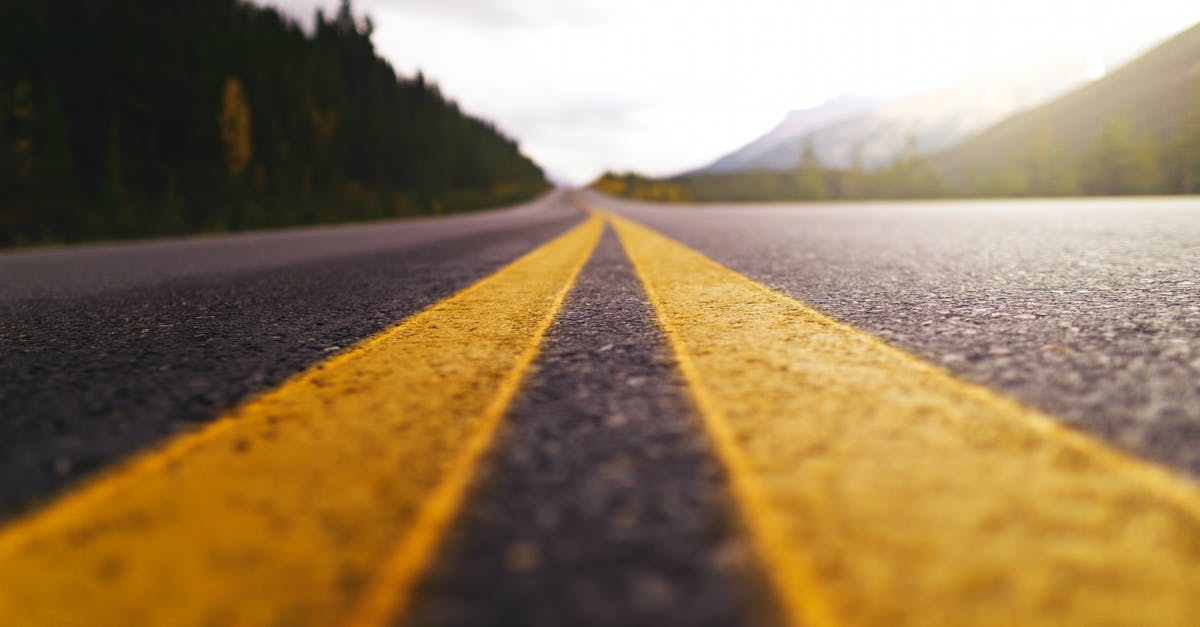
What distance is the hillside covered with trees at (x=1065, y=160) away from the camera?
5831 cm

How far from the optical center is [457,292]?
20.8ft

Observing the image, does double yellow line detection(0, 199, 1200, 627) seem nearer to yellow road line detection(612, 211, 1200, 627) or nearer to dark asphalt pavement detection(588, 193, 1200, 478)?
yellow road line detection(612, 211, 1200, 627)

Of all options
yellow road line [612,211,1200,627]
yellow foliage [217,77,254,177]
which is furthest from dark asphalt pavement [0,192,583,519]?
yellow foliage [217,77,254,177]

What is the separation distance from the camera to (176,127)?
1453 inches

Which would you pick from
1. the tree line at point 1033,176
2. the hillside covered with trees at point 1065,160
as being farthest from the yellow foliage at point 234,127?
the tree line at point 1033,176

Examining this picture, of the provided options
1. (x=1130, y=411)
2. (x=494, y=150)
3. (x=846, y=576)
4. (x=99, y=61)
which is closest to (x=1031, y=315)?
(x=1130, y=411)

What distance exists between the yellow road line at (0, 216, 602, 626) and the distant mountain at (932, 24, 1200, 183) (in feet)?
500

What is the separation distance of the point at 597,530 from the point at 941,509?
91 centimetres

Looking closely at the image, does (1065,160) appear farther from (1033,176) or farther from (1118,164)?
(1118,164)

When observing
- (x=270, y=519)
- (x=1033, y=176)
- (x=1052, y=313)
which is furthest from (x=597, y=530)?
(x=1033, y=176)

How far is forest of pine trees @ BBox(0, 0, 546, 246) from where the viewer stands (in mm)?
22578

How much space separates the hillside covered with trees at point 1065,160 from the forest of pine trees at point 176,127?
5080cm

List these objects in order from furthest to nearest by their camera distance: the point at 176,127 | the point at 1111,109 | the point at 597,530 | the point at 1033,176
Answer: the point at 1111,109 → the point at 1033,176 → the point at 176,127 → the point at 597,530

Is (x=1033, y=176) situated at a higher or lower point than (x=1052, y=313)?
higher
